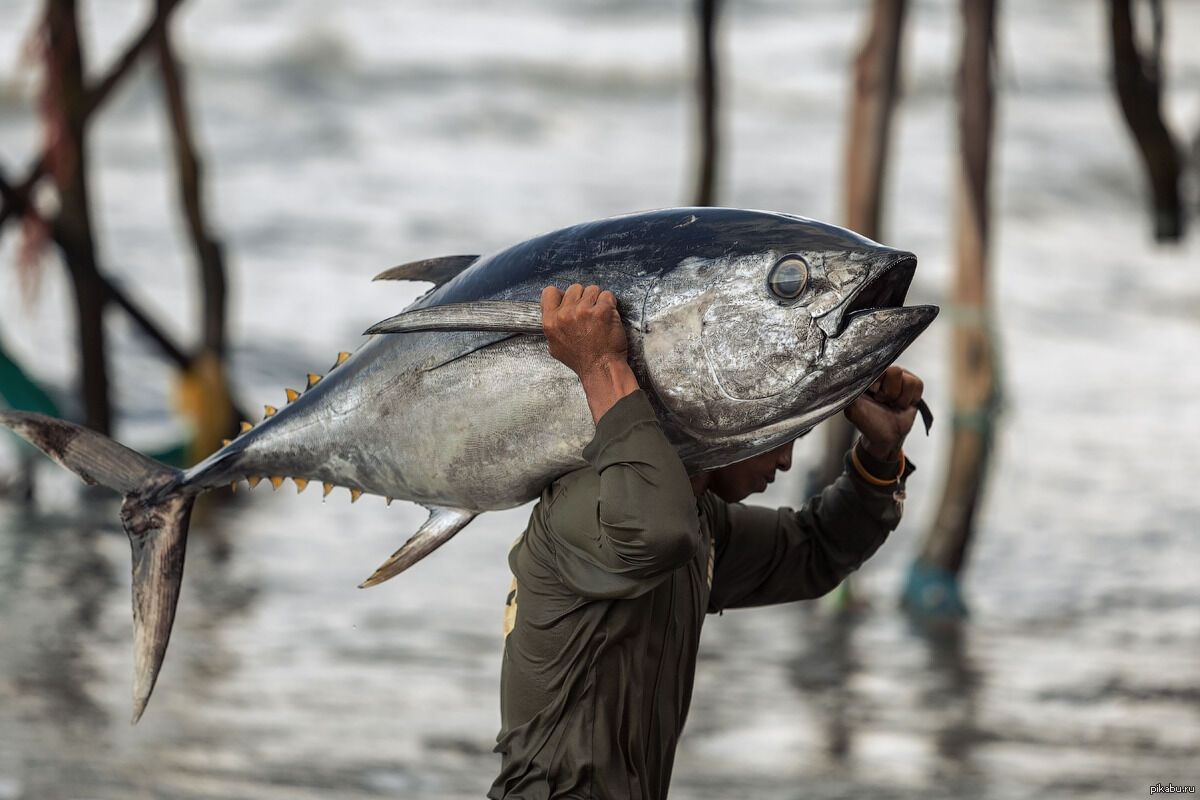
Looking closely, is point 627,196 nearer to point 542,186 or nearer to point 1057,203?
point 542,186

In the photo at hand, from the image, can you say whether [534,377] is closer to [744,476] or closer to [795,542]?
[744,476]

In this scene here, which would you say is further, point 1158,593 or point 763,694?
point 1158,593

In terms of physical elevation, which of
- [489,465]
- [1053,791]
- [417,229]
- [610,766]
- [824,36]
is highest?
[824,36]

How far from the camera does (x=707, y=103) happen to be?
8102mm

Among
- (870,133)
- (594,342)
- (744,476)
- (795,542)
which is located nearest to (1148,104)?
(870,133)

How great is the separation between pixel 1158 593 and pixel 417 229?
12.2 meters

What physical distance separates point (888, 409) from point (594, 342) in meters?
0.67

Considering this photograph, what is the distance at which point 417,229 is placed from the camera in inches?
739

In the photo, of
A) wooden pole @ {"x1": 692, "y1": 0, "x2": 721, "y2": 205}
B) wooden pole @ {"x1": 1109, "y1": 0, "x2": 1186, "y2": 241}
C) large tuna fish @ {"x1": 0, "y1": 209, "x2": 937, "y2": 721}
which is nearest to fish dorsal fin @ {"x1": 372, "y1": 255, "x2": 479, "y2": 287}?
large tuna fish @ {"x1": 0, "y1": 209, "x2": 937, "y2": 721}

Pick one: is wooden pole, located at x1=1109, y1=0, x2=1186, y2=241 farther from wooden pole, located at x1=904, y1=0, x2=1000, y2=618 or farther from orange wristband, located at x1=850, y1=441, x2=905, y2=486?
orange wristband, located at x1=850, y1=441, x2=905, y2=486

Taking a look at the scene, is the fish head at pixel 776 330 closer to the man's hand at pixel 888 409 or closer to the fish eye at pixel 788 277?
the fish eye at pixel 788 277

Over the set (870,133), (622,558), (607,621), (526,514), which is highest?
(870,133)

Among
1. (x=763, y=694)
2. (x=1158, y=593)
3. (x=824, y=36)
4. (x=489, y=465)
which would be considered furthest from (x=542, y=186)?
(x=489, y=465)

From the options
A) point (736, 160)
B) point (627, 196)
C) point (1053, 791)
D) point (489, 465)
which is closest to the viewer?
point (489, 465)
